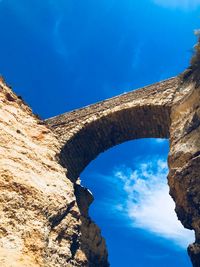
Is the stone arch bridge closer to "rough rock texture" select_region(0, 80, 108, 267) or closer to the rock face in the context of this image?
the rock face

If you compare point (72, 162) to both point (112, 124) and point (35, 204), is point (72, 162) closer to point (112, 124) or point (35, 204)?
point (112, 124)

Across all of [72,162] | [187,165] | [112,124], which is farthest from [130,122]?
[187,165]

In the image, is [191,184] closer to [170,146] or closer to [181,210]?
[181,210]

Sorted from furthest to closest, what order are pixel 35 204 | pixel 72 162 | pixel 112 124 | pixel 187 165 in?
pixel 112 124, pixel 72 162, pixel 187 165, pixel 35 204

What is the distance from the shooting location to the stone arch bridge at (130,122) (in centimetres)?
914

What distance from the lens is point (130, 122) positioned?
36.4ft

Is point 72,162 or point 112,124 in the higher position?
point 112,124

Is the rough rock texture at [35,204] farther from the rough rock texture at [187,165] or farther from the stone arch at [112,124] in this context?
the rough rock texture at [187,165]

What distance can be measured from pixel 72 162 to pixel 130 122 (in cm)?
197

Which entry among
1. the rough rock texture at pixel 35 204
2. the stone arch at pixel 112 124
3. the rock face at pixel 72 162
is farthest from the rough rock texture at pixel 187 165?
the rough rock texture at pixel 35 204

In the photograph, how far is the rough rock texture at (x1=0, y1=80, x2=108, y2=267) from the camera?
18.1 feet

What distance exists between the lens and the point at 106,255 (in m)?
9.94

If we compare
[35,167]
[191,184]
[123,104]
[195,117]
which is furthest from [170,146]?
[35,167]

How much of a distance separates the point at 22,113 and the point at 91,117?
7.09 feet
